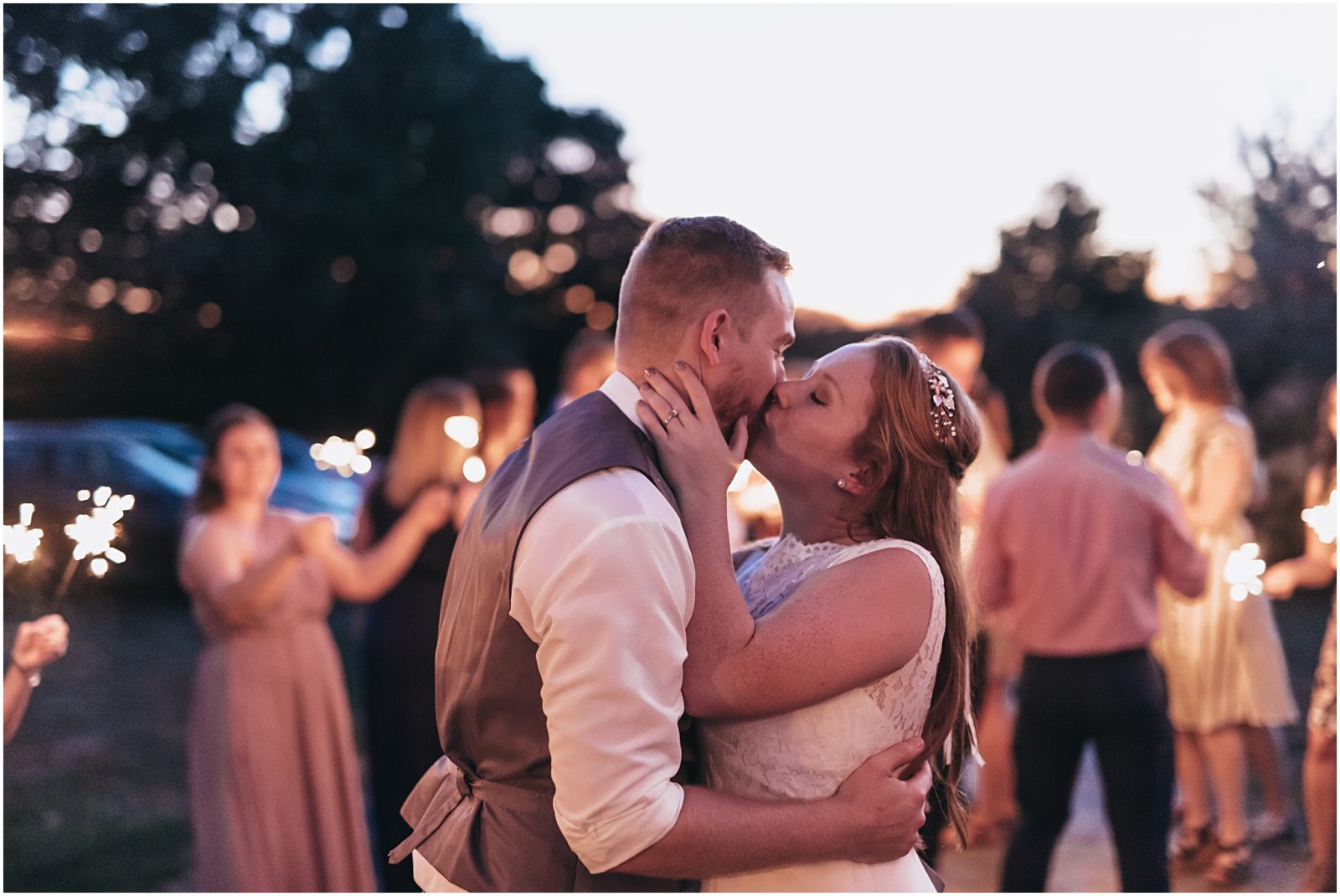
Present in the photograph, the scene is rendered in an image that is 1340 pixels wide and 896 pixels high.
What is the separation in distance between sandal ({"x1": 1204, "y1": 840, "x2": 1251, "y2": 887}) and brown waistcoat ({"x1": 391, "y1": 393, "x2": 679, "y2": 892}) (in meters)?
3.92

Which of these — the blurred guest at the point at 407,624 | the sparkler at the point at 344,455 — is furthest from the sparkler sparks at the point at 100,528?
the blurred guest at the point at 407,624

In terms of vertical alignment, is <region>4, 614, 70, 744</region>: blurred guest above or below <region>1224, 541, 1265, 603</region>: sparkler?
above

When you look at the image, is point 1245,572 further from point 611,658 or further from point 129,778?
point 129,778

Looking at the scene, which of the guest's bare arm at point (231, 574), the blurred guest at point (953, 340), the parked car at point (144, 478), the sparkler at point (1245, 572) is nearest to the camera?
the guest's bare arm at point (231, 574)

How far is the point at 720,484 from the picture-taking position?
2041 mm

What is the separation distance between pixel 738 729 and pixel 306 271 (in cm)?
1689

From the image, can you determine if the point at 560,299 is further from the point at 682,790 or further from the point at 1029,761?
the point at 682,790

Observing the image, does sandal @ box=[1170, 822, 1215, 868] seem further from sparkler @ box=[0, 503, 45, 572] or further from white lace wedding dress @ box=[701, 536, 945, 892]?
sparkler @ box=[0, 503, 45, 572]

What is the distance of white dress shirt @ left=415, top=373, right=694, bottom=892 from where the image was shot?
1821 millimetres

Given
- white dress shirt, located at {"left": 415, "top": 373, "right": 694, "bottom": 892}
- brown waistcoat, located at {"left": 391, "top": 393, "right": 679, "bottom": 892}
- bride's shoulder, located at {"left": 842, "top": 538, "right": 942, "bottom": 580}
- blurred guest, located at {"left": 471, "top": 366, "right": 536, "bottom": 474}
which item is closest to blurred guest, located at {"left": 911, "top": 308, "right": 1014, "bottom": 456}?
blurred guest, located at {"left": 471, "top": 366, "right": 536, "bottom": 474}

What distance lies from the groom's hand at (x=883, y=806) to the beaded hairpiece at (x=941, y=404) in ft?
2.00

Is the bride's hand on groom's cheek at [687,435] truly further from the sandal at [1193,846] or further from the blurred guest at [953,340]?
the sandal at [1193,846]

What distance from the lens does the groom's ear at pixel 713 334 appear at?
213cm

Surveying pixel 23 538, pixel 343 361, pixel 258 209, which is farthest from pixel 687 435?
pixel 343 361
